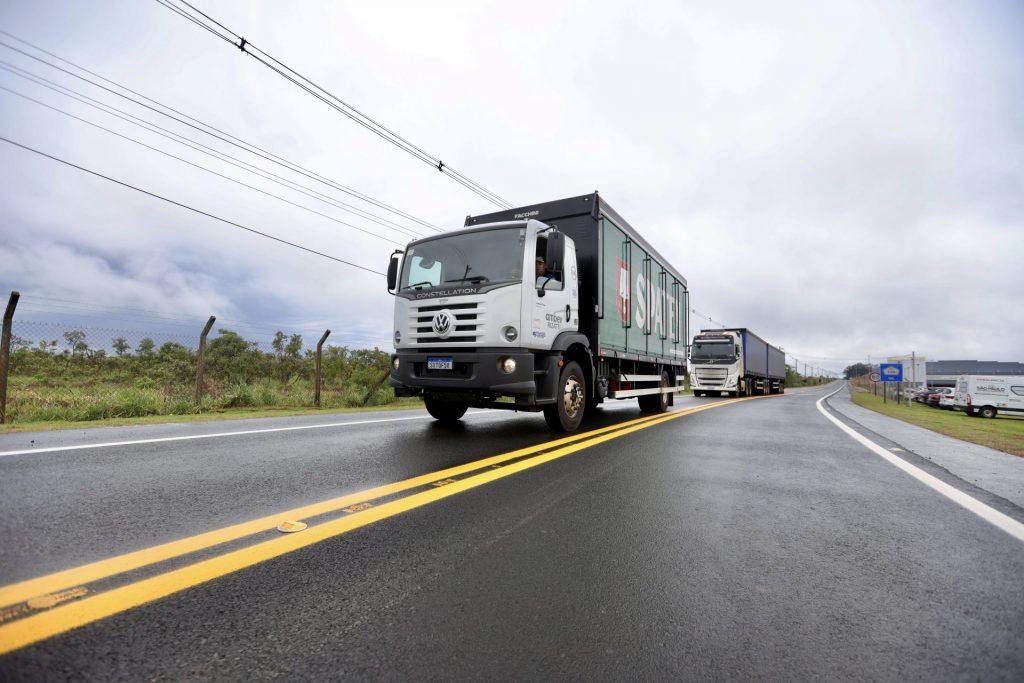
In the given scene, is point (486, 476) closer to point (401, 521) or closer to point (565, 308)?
point (401, 521)

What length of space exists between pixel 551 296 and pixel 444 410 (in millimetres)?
2652

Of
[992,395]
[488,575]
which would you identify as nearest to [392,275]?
[488,575]

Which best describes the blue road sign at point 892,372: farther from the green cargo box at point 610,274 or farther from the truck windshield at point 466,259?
the truck windshield at point 466,259

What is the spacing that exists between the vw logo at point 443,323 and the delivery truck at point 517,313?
0.04 ft

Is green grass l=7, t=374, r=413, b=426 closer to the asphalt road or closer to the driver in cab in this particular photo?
the asphalt road

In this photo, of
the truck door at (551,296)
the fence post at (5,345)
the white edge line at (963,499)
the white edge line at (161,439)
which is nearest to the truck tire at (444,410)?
the white edge line at (161,439)

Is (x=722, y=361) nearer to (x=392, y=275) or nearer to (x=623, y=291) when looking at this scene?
(x=623, y=291)

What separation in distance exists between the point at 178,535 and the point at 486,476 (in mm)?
2046

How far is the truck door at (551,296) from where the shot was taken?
20.0 ft

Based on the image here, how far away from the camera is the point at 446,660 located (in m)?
1.37

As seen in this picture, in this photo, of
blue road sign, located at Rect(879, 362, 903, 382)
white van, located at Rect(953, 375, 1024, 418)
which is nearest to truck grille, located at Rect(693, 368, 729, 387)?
white van, located at Rect(953, 375, 1024, 418)

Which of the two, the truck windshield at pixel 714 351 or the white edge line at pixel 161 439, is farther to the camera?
the truck windshield at pixel 714 351

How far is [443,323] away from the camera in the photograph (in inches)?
239

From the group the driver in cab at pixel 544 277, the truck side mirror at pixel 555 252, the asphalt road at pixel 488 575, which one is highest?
the truck side mirror at pixel 555 252
